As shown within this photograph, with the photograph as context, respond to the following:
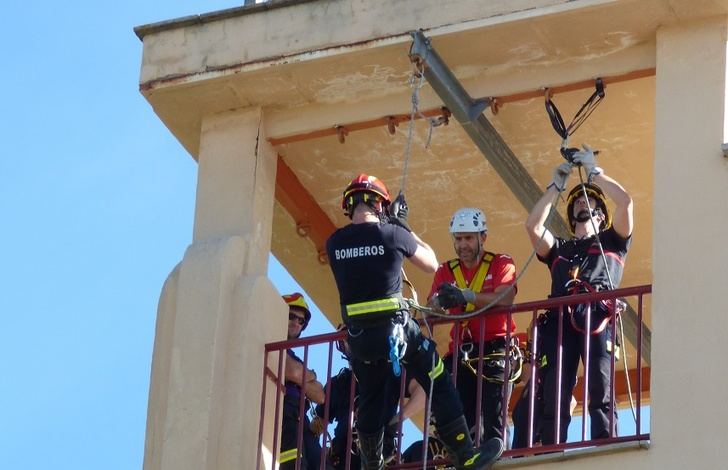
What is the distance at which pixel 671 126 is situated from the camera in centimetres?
1424

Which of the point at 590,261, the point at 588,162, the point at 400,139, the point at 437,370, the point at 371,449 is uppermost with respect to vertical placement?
the point at 400,139

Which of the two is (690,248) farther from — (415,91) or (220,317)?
(220,317)

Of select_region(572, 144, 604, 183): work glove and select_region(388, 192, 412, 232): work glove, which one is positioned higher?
select_region(572, 144, 604, 183): work glove

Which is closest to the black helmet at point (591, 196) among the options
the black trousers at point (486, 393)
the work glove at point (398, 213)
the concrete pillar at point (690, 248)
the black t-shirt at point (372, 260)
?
the concrete pillar at point (690, 248)

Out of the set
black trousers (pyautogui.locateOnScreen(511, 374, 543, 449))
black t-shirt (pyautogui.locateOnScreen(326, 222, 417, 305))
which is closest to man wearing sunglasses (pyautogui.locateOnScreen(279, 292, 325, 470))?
black t-shirt (pyautogui.locateOnScreen(326, 222, 417, 305))

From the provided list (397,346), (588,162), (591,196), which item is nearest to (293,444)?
(397,346)

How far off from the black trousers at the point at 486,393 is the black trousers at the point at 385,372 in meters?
0.48

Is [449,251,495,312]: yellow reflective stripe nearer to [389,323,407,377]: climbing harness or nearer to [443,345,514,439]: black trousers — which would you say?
[443,345,514,439]: black trousers

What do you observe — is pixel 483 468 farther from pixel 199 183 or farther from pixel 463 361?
pixel 199 183

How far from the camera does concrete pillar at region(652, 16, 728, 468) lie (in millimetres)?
13219

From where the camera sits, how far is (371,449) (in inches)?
546

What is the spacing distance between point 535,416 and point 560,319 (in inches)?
28.1

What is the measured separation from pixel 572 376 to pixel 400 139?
9.55 feet

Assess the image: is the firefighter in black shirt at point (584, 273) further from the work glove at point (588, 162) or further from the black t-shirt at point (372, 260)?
the black t-shirt at point (372, 260)
